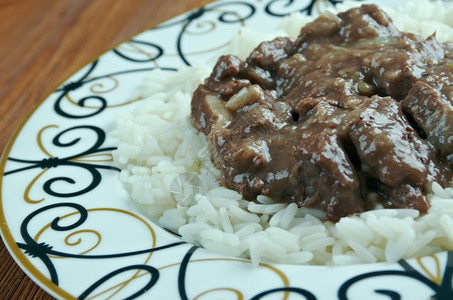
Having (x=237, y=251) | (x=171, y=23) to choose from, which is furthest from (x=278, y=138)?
(x=171, y=23)

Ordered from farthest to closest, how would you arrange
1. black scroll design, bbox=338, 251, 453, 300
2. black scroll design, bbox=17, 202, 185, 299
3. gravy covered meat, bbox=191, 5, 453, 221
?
gravy covered meat, bbox=191, 5, 453, 221 → black scroll design, bbox=17, 202, 185, 299 → black scroll design, bbox=338, 251, 453, 300

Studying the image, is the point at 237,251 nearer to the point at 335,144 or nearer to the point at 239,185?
the point at 239,185

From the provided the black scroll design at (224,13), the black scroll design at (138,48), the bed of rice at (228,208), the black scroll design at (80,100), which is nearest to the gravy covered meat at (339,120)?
the bed of rice at (228,208)

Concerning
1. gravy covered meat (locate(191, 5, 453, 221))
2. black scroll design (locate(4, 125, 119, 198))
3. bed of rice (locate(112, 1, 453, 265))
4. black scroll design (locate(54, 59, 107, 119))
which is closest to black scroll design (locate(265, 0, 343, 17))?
bed of rice (locate(112, 1, 453, 265))

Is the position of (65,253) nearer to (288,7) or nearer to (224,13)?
(224,13)

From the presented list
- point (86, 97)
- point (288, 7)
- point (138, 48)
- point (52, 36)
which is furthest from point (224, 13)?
point (52, 36)

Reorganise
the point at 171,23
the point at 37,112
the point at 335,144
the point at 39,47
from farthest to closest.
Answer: the point at 39,47 → the point at 171,23 → the point at 37,112 → the point at 335,144

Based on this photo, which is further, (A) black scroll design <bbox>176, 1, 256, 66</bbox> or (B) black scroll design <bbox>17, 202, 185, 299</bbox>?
(A) black scroll design <bbox>176, 1, 256, 66</bbox>

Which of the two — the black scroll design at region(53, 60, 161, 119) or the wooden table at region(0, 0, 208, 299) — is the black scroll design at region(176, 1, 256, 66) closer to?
the black scroll design at region(53, 60, 161, 119)
